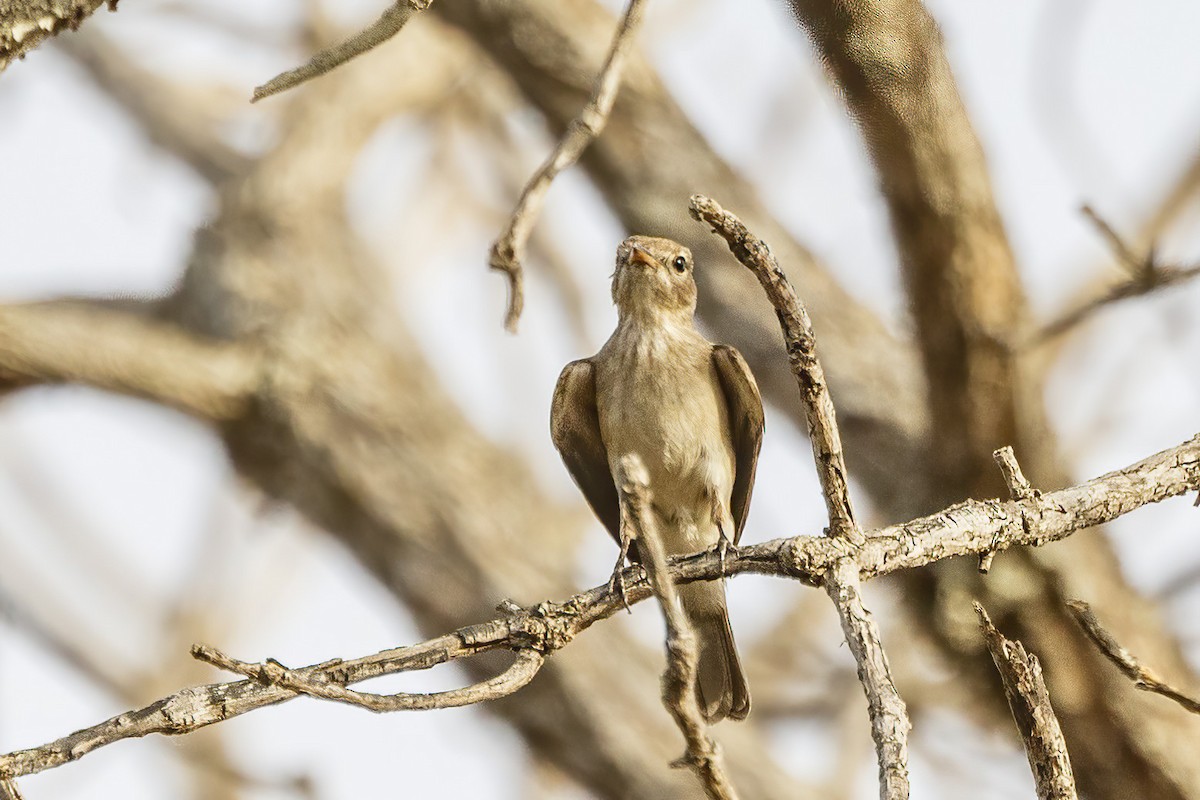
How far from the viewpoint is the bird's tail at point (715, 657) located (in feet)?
16.1

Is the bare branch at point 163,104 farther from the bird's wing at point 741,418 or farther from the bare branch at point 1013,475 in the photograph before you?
the bare branch at point 1013,475

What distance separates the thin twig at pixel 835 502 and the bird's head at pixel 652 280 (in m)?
2.52

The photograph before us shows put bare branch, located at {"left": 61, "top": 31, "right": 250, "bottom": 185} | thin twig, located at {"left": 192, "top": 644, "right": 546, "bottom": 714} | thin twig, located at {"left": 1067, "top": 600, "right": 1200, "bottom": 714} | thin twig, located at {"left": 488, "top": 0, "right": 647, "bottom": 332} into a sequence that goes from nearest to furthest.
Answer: thin twig, located at {"left": 192, "top": 644, "right": 546, "bottom": 714} < thin twig, located at {"left": 1067, "top": 600, "right": 1200, "bottom": 714} < thin twig, located at {"left": 488, "top": 0, "right": 647, "bottom": 332} < bare branch, located at {"left": 61, "top": 31, "right": 250, "bottom": 185}

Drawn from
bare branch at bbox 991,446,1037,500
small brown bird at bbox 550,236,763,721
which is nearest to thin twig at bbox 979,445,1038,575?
bare branch at bbox 991,446,1037,500

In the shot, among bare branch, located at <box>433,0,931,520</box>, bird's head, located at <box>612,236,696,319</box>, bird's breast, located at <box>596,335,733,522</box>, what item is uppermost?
bare branch, located at <box>433,0,931,520</box>

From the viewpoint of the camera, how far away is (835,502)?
2662 mm

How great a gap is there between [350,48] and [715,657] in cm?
296

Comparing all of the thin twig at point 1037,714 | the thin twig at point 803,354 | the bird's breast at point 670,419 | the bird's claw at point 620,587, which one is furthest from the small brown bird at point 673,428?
the thin twig at point 1037,714

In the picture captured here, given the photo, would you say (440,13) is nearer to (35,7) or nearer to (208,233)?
(208,233)

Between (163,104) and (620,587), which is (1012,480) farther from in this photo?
(163,104)

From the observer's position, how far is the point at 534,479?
30.2ft

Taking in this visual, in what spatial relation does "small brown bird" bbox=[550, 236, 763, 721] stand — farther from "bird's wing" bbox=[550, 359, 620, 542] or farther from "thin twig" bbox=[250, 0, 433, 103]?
"thin twig" bbox=[250, 0, 433, 103]

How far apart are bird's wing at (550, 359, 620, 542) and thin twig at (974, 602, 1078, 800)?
244 centimetres

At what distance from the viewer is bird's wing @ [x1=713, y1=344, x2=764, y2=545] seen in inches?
191
